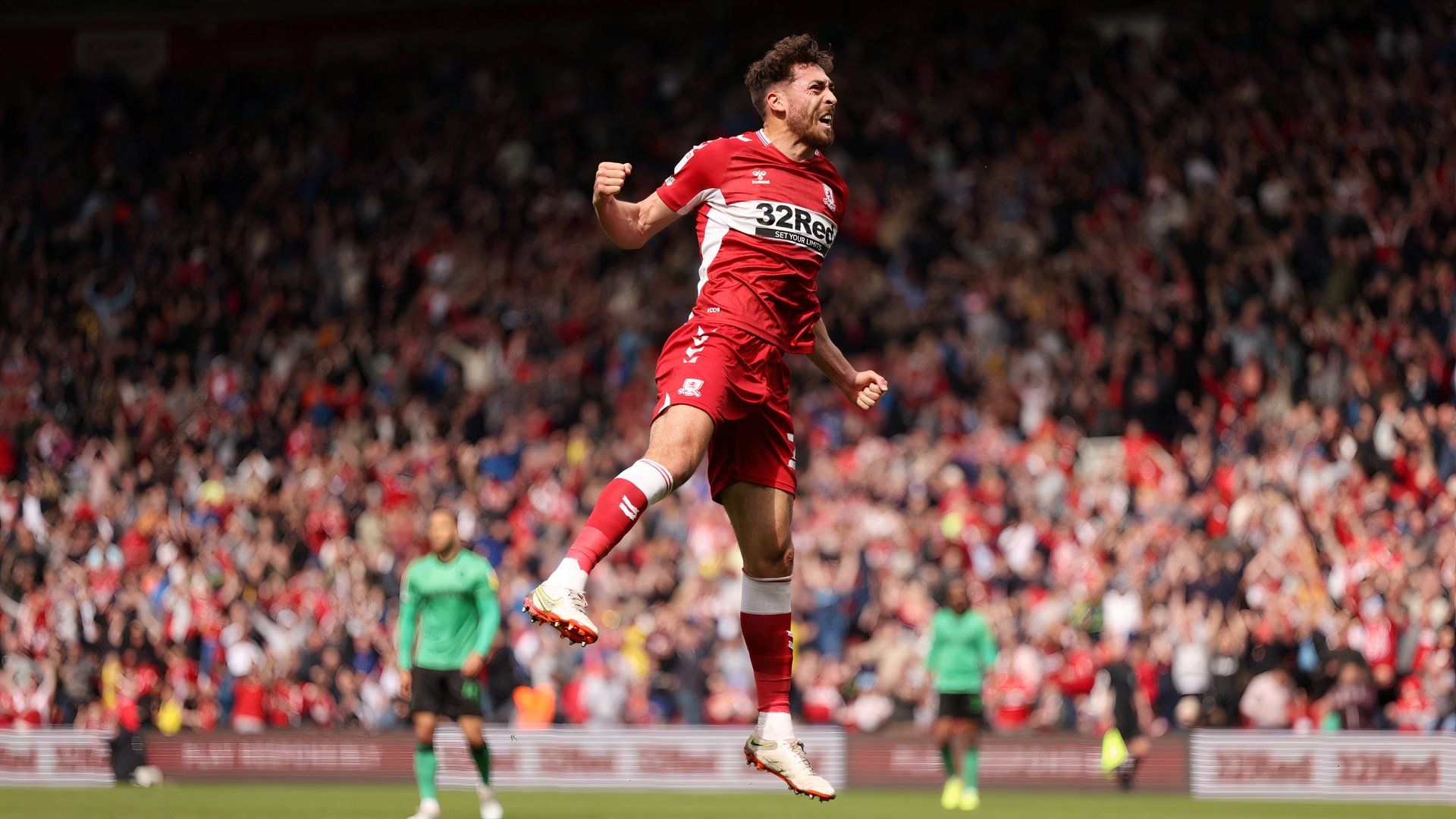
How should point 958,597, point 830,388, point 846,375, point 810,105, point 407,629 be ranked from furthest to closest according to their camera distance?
point 830,388, point 958,597, point 407,629, point 846,375, point 810,105

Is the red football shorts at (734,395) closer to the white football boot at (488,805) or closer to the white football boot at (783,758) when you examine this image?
the white football boot at (783,758)

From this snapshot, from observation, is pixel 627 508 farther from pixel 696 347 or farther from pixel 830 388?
pixel 830 388

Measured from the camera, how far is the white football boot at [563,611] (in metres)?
6.31

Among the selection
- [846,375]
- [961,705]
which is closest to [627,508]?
[846,375]

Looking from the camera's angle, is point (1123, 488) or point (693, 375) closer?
point (693, 375)

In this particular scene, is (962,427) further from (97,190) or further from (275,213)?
(97,190)

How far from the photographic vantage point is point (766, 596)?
772 centimetres

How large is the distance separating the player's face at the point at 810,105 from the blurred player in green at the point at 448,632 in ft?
23.0

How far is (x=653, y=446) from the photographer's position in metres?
6.97

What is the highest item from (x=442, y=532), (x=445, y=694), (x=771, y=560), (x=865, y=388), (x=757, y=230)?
(x=757, y=230)

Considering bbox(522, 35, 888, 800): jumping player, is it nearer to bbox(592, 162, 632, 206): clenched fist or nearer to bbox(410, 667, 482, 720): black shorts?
bbox(592, 162, 632, 206): clenched fist

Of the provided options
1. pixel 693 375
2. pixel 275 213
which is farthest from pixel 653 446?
pixel 275 213

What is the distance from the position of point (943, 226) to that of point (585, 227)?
5321mm

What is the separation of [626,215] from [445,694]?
7417 mm
